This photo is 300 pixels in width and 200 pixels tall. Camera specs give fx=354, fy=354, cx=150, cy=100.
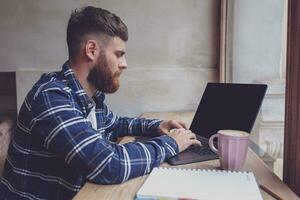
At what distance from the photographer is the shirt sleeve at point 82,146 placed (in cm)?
91

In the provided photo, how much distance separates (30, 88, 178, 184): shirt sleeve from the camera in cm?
91

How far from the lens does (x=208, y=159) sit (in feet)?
3.57

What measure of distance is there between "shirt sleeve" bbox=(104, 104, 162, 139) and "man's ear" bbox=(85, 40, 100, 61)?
0.37 meters

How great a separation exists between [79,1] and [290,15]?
1.72 metres

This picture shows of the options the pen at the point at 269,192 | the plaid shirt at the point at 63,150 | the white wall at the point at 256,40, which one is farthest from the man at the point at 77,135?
the white wall at the point at 256,40

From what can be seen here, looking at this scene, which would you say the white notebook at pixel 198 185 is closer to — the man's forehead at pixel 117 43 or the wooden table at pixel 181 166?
the wooden table at pixel 181 166

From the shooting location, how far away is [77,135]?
36.7 inches

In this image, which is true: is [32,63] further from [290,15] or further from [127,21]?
[290,15]

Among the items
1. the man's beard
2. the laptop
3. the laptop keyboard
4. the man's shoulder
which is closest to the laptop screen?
the laptop

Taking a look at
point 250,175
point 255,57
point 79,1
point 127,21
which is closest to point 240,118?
point 250,175

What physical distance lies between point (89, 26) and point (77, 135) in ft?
1.51

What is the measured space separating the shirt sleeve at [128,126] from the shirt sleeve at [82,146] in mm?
448

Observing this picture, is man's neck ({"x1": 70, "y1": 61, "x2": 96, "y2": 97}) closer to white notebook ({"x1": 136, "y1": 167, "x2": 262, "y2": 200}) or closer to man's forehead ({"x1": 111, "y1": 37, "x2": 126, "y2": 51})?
man's forehead ({"x1": 111, "y1": 37, "x2": 126, "y2": 51})

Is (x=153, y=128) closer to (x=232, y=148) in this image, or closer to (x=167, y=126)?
(x=167, y=126)
